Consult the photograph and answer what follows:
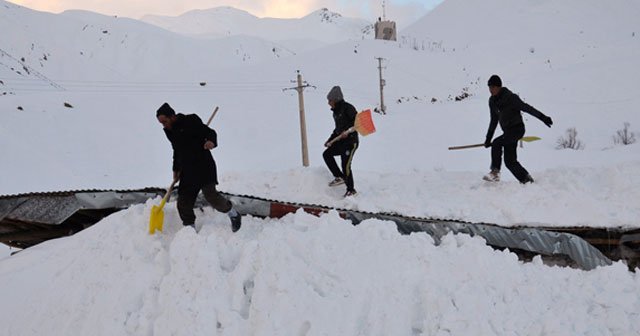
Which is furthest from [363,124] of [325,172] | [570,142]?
[570,142]

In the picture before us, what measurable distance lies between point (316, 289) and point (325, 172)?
4.15 m

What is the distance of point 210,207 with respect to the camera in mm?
4719

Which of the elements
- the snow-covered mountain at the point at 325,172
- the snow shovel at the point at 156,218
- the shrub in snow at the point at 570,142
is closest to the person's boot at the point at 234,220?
the snow-covered mountain at the point at 325,172

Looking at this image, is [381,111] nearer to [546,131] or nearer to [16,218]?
→ [546,131]

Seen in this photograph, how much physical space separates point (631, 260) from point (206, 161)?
4407 mm

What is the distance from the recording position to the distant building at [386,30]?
1639 inches

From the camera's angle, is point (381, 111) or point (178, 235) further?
point (381, 111)

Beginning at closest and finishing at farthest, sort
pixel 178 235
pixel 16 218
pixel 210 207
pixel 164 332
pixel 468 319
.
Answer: pixel 468 319 < pixel 164 332 < pixel 178 235 < pixel 210 207 < pixel 16 218

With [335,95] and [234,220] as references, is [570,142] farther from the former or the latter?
[234,220]

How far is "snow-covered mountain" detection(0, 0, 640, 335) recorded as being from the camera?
3.23 meters

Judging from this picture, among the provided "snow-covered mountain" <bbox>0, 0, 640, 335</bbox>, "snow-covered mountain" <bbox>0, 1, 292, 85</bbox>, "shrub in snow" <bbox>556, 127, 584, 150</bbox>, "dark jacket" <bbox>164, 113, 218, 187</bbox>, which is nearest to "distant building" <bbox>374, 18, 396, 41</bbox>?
"snow-covered mountain" <bbox>0, 0, 640, 335</bbox>

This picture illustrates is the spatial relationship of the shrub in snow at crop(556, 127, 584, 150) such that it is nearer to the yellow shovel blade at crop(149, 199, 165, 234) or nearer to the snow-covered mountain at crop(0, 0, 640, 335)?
the snow-covered mountain at crop(0, 0, 640, 335)

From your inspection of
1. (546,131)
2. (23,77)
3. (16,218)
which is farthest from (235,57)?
(16,218)

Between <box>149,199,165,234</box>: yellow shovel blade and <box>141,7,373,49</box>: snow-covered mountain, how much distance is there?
169 feet
